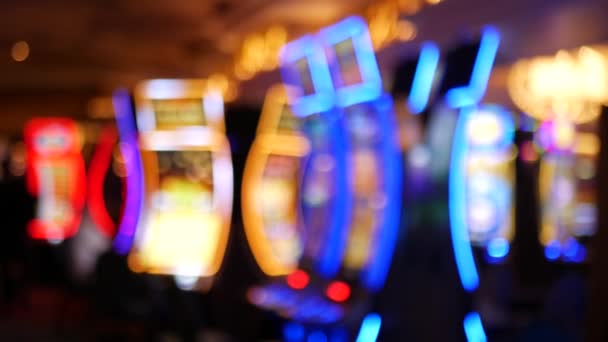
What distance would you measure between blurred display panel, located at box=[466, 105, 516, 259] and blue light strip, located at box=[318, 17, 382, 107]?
5.95 feet

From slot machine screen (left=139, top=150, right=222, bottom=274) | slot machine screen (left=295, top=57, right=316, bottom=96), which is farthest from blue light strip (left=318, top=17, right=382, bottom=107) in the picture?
slot machine screen (left=139, top=150, right=222, bottom=274)

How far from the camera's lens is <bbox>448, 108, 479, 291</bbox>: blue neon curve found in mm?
3559

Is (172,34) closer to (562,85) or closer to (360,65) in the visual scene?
(562,85)

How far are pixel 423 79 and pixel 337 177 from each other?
0.96m

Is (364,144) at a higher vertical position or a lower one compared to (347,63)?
lower

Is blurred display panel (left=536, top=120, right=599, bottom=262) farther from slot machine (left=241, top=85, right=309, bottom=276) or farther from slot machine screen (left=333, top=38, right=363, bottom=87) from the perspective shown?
slot machine screen (left=333, top=38, right=363, bottom=87)

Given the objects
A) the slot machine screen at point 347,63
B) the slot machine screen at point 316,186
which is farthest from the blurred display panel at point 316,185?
the slot machine screen at point 347,63

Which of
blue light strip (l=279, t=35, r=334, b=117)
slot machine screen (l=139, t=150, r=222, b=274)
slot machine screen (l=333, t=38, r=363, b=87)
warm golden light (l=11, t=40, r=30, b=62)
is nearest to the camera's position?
slot machine screen (l=333, t=38, r=363, b=87)

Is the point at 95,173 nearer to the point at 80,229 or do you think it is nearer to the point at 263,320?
the point at 263,320

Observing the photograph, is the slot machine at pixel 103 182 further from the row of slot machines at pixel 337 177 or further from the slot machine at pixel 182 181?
the slot machine at pixel 182 181

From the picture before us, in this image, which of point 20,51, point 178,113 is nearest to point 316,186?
point 178,113

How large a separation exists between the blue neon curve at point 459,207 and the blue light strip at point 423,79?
33 cm

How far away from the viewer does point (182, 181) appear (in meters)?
5.52

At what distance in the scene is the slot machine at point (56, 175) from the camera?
8.34 m
